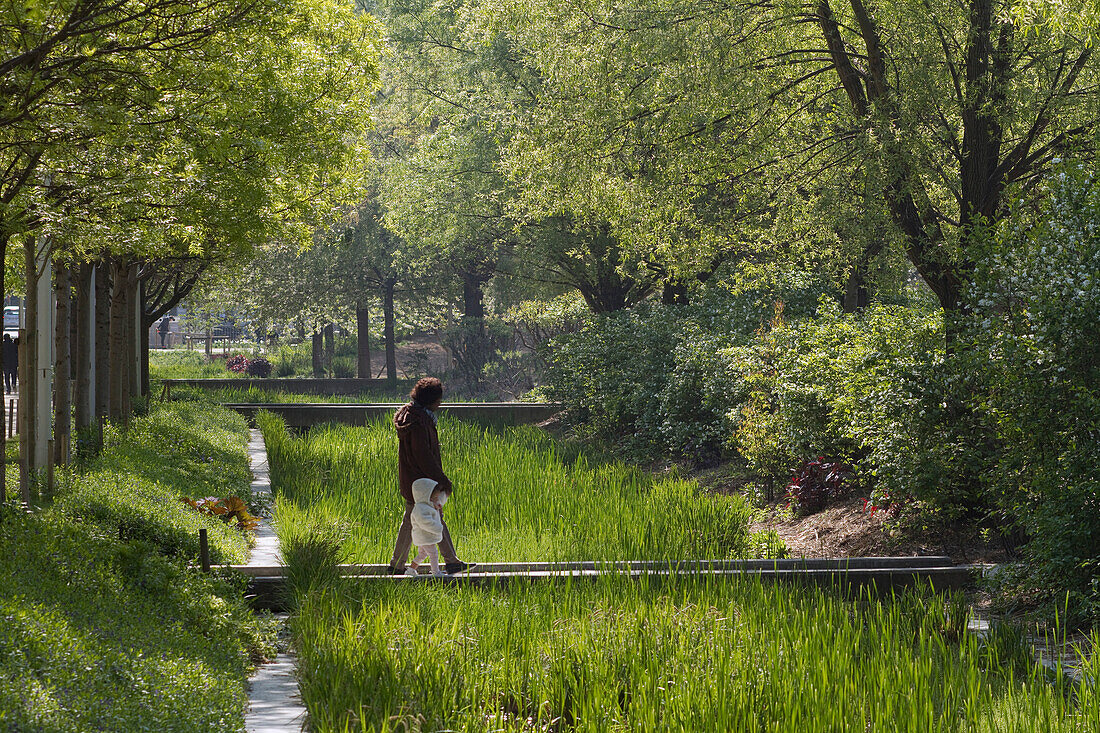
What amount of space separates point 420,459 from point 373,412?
53.7ft

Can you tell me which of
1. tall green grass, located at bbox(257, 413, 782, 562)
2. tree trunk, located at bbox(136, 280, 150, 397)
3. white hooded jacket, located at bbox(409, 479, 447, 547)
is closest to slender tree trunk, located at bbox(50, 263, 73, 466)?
tall green grass, located at bbox(257, 413, 782, 562)

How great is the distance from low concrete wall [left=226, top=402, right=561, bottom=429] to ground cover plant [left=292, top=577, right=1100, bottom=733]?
17172mm

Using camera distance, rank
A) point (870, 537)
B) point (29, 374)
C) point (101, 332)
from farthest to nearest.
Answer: point (101, 332)
point (870, 537)
point (29, 374)

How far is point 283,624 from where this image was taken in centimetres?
752

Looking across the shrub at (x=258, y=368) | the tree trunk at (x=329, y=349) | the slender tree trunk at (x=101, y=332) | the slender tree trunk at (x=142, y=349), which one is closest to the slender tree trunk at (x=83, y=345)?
the slender tree trunk at (x=101, y=332)

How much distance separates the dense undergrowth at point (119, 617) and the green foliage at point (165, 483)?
0.07ft

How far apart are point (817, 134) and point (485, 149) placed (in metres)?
13.2

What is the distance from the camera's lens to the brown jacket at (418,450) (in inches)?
328

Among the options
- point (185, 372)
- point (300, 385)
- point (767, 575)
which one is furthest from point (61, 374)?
point (185, 372)

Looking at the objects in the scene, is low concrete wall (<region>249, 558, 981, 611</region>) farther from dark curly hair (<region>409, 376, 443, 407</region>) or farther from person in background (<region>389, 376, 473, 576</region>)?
dark curly hair (<region>409, 376, 443, 407</region>)

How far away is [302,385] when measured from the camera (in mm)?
36125

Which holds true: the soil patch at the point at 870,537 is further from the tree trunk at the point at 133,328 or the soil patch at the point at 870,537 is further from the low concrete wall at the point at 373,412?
the low concrete wall at the point at 373,412

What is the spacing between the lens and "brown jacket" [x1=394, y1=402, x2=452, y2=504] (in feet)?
27.4

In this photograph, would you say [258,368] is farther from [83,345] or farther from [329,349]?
[83,345]
